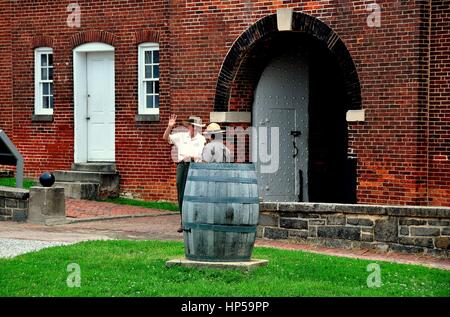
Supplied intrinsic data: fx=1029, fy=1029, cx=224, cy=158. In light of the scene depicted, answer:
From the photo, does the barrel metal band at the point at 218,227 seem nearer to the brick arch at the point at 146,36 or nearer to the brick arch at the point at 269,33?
the brick arch at the point at 269,33

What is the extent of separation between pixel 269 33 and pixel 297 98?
7.53 feet

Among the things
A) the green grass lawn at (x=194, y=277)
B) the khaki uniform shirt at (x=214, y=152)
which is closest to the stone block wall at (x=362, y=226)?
the khaki uniform shirt at (x=214, y=152)

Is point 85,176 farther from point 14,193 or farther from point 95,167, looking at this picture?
point 14,193

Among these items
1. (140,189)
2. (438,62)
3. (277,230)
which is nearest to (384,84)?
(438,62)

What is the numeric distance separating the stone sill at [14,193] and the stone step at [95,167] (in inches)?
189

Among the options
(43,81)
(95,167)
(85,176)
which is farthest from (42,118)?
(85,176)

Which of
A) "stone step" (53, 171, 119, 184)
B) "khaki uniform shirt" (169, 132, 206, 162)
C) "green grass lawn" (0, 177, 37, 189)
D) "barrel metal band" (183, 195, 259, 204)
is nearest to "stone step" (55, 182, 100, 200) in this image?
"stone step" (53, 171, 119, 184)

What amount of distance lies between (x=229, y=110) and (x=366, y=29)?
3.37 meters

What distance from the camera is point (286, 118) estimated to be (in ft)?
68.4

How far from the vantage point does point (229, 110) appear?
1986 cm

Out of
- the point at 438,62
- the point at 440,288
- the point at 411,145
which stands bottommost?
the point at 440,288

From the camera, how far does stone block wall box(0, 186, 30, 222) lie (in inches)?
666

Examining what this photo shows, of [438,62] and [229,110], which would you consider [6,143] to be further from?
[438,62]
